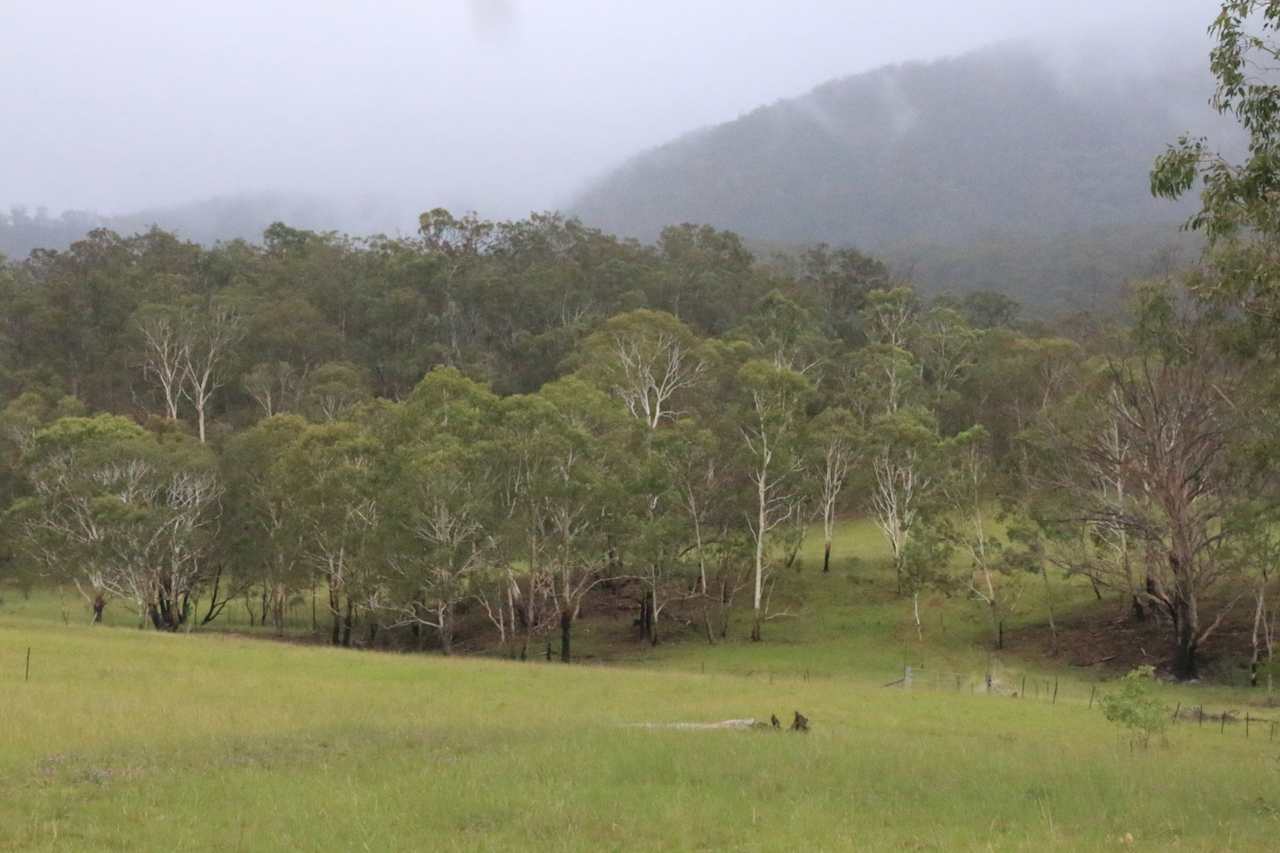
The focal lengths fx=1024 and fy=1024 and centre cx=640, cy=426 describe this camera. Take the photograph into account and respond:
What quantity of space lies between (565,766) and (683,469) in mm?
35708

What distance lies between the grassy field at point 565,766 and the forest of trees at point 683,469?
303 inches

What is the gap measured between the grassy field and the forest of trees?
7690 mm

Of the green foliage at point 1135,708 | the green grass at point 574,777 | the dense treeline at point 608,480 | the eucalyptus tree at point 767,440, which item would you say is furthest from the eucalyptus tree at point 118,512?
the green foliage at point 1135,708

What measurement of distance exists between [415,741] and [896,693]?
18609mm

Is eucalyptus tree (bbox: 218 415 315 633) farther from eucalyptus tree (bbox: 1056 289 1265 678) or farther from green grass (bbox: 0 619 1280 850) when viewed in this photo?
eucalyptus tree (bbox: 1056 289 1265 678)

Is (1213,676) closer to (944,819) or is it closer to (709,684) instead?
(709,684)

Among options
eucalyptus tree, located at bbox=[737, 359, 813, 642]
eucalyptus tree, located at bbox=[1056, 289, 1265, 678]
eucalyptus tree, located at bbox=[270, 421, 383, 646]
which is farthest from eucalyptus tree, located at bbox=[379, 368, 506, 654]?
eucalyptus tree, located at bbox=[1056, 289, 1265, 678]

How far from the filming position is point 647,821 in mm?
11812

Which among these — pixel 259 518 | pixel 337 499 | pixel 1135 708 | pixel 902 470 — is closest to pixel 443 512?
Result: pixel 337 499

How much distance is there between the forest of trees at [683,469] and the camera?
1523 inches

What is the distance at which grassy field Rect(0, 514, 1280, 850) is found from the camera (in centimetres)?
1128

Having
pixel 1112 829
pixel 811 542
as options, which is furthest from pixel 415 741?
pixel 811 542

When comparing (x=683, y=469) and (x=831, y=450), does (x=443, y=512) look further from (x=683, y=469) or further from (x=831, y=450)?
(x=831, y=450)

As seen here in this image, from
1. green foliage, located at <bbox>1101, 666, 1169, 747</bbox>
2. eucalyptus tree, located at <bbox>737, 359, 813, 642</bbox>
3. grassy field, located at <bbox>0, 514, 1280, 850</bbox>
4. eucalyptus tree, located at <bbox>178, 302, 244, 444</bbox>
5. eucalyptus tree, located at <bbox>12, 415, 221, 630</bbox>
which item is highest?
eucalyptus tree, located at <bbox>178, 302, 244, 444</bbox>
